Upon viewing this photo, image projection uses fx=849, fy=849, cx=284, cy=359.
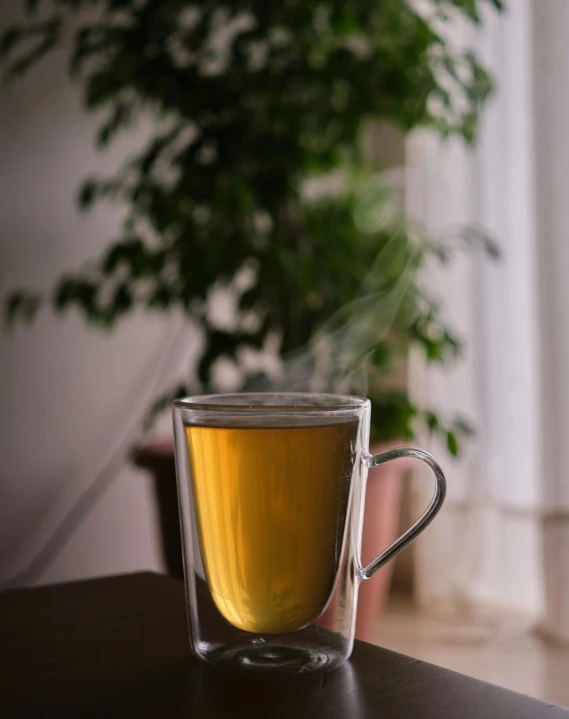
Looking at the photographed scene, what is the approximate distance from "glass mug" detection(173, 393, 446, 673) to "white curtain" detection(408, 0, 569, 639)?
4.71ft

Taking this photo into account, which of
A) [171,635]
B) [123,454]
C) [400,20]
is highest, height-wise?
[400,20]

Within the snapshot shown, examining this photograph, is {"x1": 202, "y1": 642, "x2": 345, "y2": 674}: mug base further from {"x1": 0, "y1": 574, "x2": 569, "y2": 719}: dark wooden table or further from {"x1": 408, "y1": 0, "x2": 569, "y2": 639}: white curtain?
{"x1": 408, "y1": 0, "x2": 569, "y2": 639}: white curtain

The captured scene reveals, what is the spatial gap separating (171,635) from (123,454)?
1594 mm

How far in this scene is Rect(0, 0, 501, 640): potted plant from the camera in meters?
1.46

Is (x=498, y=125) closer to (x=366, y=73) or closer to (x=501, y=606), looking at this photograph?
(x=366, y=73)

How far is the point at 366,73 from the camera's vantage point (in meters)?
1.48

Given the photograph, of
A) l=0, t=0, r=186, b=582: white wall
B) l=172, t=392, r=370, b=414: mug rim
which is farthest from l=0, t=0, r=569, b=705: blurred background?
l=172, t=392, r=370, b=414: mug rim

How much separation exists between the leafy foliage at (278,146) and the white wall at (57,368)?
306 mm

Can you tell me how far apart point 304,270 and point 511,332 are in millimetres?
729

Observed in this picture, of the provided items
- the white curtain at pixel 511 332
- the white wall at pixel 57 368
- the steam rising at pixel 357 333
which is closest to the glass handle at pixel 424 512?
the steam rising at pixel 357 333

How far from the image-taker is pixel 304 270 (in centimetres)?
151

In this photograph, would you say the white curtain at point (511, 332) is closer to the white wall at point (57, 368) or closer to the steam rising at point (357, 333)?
the steam rising at point (357, 333)

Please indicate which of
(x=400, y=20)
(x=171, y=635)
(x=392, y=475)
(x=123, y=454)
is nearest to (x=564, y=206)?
(x=400, y=20)

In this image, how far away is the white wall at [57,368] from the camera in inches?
75.8
